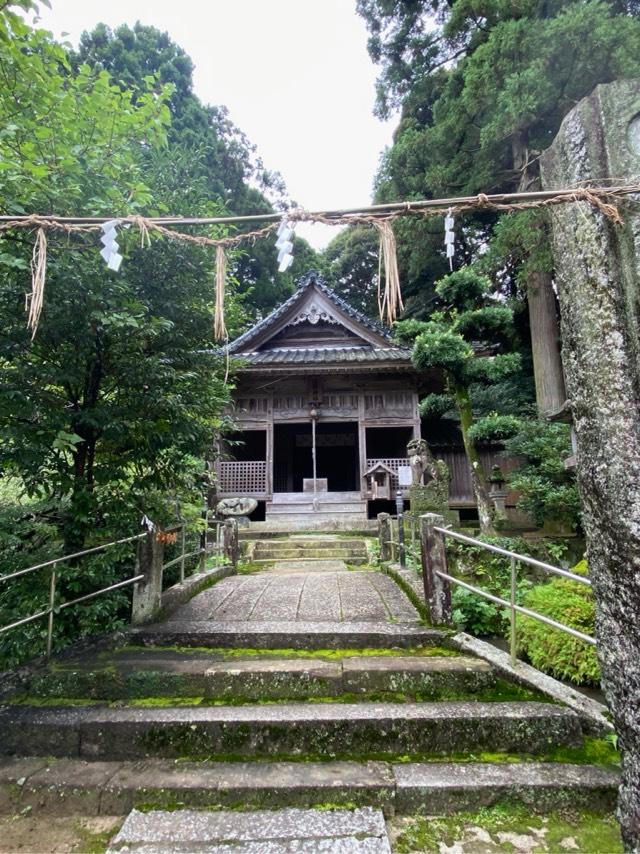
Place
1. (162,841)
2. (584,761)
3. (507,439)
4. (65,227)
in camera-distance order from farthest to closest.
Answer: (507,439), (584,761), (65,227), (162,841)

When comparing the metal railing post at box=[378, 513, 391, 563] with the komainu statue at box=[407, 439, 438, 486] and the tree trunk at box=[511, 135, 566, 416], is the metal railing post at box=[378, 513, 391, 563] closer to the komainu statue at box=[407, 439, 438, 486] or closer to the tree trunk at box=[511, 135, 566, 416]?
the komainu statue at box=[407, 439, 438, 486]

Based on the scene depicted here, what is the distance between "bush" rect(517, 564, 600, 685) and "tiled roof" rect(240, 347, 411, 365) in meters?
8.89

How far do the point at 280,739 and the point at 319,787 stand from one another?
457 millimetres

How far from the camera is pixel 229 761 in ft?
9.12

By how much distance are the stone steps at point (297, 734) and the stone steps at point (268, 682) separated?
320mm

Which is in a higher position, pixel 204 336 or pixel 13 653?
pixel 204 336

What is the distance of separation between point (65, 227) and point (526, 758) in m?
4.19

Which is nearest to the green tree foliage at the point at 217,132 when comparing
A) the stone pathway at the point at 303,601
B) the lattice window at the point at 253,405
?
the lattice window at the point at 253,405

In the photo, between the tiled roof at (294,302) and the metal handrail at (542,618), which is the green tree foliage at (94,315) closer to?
the metal handrail at (542,618)

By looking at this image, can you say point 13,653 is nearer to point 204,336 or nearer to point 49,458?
point 49,458

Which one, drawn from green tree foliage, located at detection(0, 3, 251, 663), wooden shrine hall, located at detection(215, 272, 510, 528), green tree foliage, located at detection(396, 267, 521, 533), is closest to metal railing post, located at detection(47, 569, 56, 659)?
green tree foliage, located at detection(0, 3, 251, 663)

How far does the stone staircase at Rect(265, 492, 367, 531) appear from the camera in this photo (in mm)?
12734

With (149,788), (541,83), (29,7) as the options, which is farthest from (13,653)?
(541,83)

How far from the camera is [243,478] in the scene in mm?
13570
